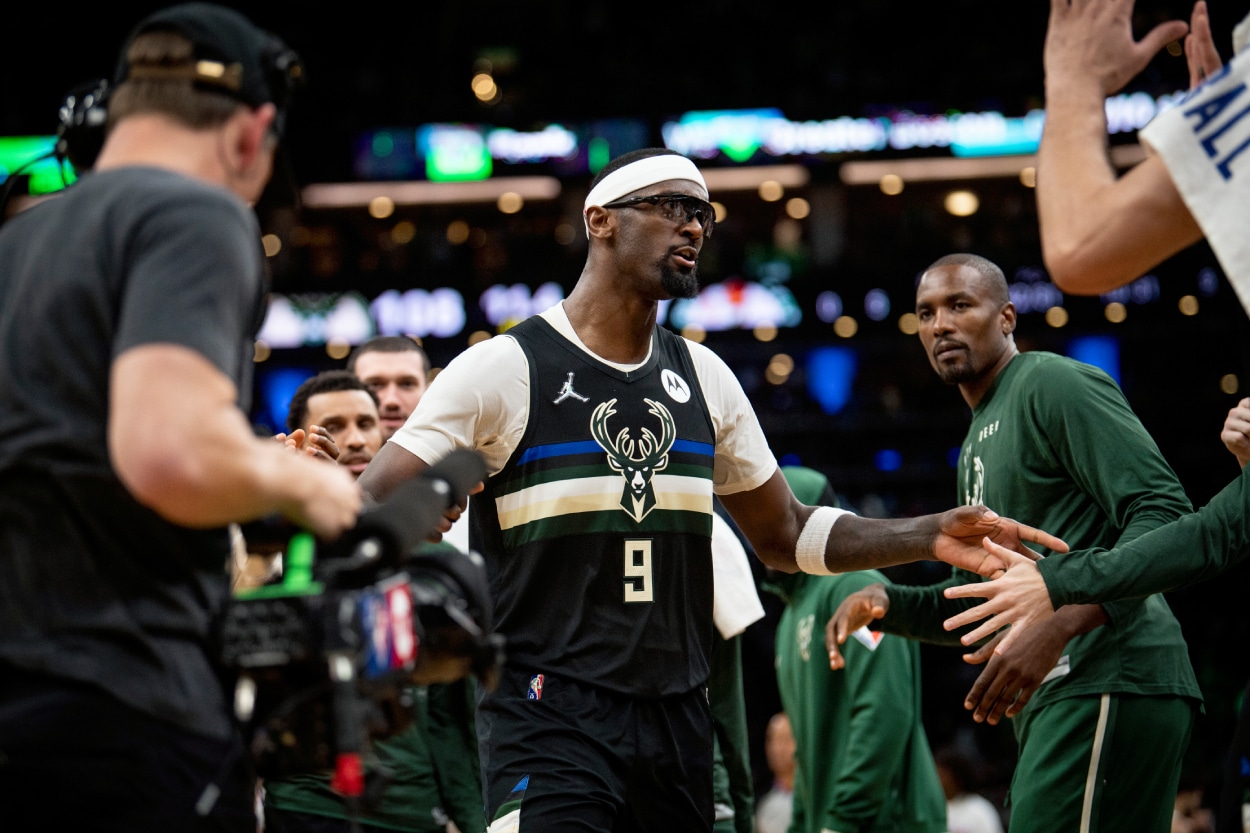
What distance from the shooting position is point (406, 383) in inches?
246

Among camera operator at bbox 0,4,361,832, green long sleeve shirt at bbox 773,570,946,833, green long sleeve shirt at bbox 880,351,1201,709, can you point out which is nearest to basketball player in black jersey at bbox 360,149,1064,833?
green long sleeve shirt at bbox 880,351,1201,709

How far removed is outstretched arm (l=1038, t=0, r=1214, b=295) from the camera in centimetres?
239

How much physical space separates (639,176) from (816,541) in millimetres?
1321

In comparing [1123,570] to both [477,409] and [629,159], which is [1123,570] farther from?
[629,159]

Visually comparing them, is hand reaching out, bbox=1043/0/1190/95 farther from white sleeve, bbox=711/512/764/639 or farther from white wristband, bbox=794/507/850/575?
white sleeve, bbox=711/512/764/639

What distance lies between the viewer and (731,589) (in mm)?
5570

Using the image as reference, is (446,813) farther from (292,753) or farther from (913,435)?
(913,435)

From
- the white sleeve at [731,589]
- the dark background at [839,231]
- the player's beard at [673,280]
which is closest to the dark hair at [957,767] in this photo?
the white sleeve at [731,589]

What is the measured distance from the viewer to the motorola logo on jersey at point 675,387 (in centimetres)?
407

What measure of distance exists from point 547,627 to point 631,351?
922 millimetres

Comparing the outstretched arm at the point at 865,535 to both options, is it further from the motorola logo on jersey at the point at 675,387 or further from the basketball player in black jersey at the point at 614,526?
the motorola logo on jersey at the point at 675,387

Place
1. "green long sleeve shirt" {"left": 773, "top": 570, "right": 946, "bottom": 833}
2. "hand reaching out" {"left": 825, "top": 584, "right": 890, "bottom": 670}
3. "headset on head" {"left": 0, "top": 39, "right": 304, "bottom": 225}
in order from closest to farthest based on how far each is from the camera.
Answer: "headset on head" {"left": 0, "top": 39, "right": 304, "bottom": 225} → "hand reaching out" {"left": 825, "top": 584, "right": 890, "bottom": 670} → "green long sleeve shirt" {"left": 773, "top": 570, "right": 946, "bottom": 833}

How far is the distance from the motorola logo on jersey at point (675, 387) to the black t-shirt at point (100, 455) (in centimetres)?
199

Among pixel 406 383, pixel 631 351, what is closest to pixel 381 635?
pixel 631 351
